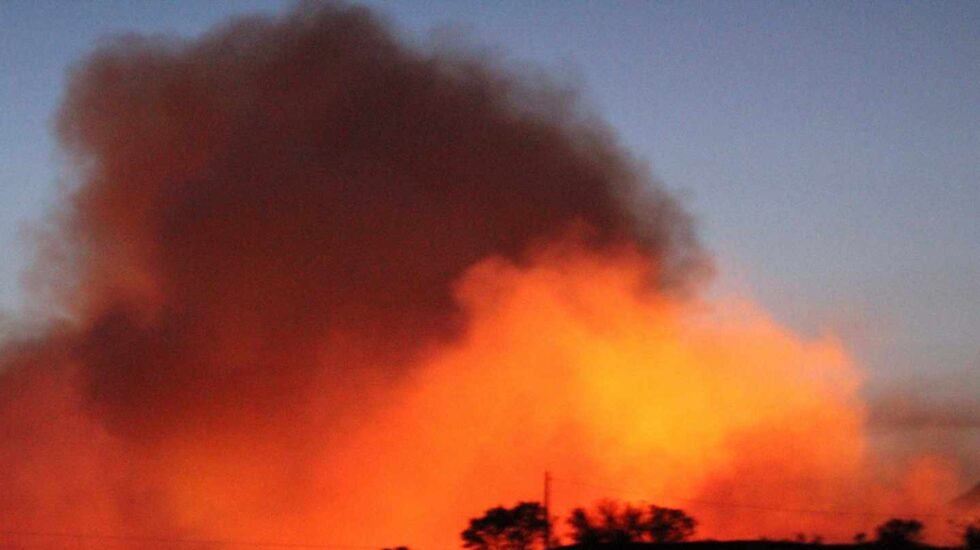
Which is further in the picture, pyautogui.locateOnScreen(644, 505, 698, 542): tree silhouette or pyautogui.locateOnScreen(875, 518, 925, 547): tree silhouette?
pyautogui.locateOnScreen(644, 505, 698, 542): tree silhouette

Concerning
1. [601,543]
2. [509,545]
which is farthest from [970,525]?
[509,545]

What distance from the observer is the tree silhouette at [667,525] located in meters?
43.7

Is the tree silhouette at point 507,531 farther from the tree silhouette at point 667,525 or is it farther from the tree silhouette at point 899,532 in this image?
the tree silhouette at point 899,532

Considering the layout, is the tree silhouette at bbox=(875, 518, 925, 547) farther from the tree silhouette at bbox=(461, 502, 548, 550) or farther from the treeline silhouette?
the tree silhouette at bbox=(461, 502, 548, 550)

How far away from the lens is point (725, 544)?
35.0m

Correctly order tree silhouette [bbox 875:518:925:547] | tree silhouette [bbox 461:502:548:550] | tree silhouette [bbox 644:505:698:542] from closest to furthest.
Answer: tree silhouette [bbox 875:518:925:547]
tree silhouette [bbox 644:505:698:542]
tree silhouette [bbox 461:502:548:550]

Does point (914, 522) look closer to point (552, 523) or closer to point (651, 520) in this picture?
point (651, 520)

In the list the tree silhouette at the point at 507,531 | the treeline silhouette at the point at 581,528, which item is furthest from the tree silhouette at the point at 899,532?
the tree silhouette at the point at 507,531

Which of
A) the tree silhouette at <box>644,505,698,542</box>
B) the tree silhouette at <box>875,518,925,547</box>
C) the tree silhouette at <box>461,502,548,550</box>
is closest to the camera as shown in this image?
the tree silhouette at <box>875,518,925,547</box>

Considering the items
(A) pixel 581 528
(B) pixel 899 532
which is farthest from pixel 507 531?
(B) pixel 899 532

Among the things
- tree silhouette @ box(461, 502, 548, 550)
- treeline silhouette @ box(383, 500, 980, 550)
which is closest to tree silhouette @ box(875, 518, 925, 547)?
treeline silhouette @ box(383, 500, 980, 550)

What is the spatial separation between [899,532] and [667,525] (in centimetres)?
935

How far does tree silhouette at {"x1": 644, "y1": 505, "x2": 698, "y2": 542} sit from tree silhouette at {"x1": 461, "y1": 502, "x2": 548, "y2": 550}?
3.92 m

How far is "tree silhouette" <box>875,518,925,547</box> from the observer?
36.2 metres
